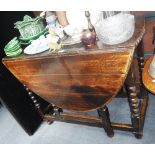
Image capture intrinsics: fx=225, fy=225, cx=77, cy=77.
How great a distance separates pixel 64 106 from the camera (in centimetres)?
211

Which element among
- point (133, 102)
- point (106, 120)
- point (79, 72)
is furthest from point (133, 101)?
point (79, 72)

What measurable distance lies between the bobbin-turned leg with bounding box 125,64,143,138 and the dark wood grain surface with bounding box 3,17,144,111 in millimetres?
136

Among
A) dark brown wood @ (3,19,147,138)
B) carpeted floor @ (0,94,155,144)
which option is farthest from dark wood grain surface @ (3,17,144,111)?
carpeted floor @ (0,94,155,144)

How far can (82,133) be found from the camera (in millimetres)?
2338

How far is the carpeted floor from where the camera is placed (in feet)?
7.00

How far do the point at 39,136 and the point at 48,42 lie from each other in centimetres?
112

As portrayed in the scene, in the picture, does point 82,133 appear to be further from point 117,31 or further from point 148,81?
point 117,31

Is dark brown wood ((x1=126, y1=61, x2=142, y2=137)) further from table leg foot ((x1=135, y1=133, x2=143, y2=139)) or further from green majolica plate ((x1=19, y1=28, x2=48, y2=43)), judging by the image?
green majolica plate ((x1=19, y1=28, x2=48, y2=43))

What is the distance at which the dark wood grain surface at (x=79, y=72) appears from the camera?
156 cm

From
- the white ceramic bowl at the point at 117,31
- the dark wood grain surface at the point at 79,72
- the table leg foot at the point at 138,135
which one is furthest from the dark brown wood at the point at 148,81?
the table leg foot at the point at 138,135

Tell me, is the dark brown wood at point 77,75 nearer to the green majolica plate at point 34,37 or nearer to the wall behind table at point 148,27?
the green majolica plate at point 34,37

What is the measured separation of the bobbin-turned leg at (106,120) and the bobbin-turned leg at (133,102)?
0.75ft

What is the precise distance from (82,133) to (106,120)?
1.27 feet
